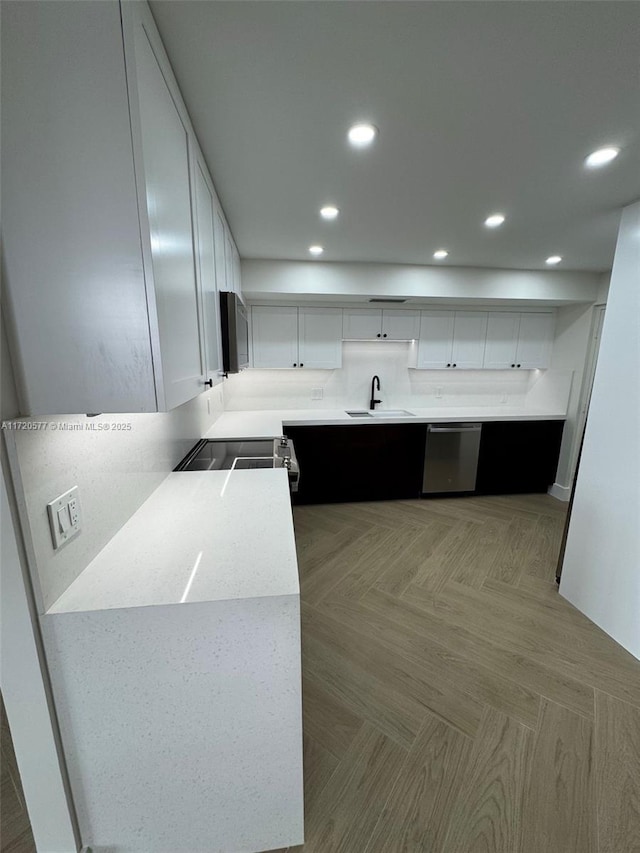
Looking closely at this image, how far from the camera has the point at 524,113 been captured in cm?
115

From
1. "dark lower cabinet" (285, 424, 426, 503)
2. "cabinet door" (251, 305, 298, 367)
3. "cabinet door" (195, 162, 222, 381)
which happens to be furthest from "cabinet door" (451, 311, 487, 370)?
"cabinet door" (195, 162, 222, 381)

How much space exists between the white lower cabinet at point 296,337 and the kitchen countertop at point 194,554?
2197 millimetres

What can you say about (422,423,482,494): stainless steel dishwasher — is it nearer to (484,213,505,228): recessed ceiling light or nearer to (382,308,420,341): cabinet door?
(382,308,420,341): cabinet door

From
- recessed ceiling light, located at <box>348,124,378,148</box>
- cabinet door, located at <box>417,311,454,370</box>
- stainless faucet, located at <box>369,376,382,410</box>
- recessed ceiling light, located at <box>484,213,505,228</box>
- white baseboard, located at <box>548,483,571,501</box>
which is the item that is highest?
recessed ceiling light, located at <box>484,213,505,228</box>

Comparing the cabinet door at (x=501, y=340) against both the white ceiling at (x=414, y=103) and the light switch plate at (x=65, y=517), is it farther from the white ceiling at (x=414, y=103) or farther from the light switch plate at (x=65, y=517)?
the light switch plate at (x=65, y=517)

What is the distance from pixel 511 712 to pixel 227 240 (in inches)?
116

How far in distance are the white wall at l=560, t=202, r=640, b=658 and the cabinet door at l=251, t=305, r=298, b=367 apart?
254 centimetres

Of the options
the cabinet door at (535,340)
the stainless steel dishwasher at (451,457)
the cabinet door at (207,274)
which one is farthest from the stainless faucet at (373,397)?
the cabinet door at (207,274)

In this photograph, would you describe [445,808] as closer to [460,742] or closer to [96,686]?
[460,742]

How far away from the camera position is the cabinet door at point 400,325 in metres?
3.62

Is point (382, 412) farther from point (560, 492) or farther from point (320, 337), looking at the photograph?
point (560, 492)

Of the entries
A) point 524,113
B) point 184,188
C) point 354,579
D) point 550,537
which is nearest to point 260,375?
point 354,579

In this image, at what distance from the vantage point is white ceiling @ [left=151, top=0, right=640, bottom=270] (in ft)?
2.78

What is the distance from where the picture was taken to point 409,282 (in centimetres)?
311
